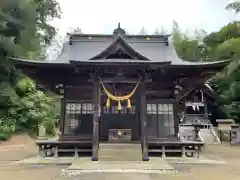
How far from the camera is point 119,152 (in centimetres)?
1135

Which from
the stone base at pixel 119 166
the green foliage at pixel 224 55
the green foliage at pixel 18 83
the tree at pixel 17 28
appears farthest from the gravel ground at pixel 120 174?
the green foliage at pixel 224 55

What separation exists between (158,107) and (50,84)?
5.52m

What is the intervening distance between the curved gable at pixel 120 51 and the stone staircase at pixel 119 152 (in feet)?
13.3

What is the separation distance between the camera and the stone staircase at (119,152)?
35.0 ft

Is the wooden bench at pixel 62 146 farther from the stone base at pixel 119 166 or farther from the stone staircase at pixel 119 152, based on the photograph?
the stone base at pixel 119 166

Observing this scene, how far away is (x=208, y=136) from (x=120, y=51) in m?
Answer: 15.2

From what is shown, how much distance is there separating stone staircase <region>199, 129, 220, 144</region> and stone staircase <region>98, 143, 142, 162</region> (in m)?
12.0

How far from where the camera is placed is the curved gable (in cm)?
1096

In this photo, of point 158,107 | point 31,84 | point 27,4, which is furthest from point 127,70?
point 27,4

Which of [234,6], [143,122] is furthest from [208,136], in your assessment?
[143,122]

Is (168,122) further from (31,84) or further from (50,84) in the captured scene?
(31,84)

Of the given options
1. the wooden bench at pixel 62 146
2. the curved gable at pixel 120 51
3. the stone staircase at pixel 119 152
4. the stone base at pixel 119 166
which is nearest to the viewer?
the stone base at pixel 119 166

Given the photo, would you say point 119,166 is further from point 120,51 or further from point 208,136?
point 208,136

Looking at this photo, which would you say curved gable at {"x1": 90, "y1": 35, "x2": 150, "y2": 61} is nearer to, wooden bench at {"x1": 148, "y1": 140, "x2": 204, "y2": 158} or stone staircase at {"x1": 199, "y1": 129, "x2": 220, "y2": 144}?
wooden bench at {"x1": 148, "y1": 140, "x2": 204, "y2": 158}
